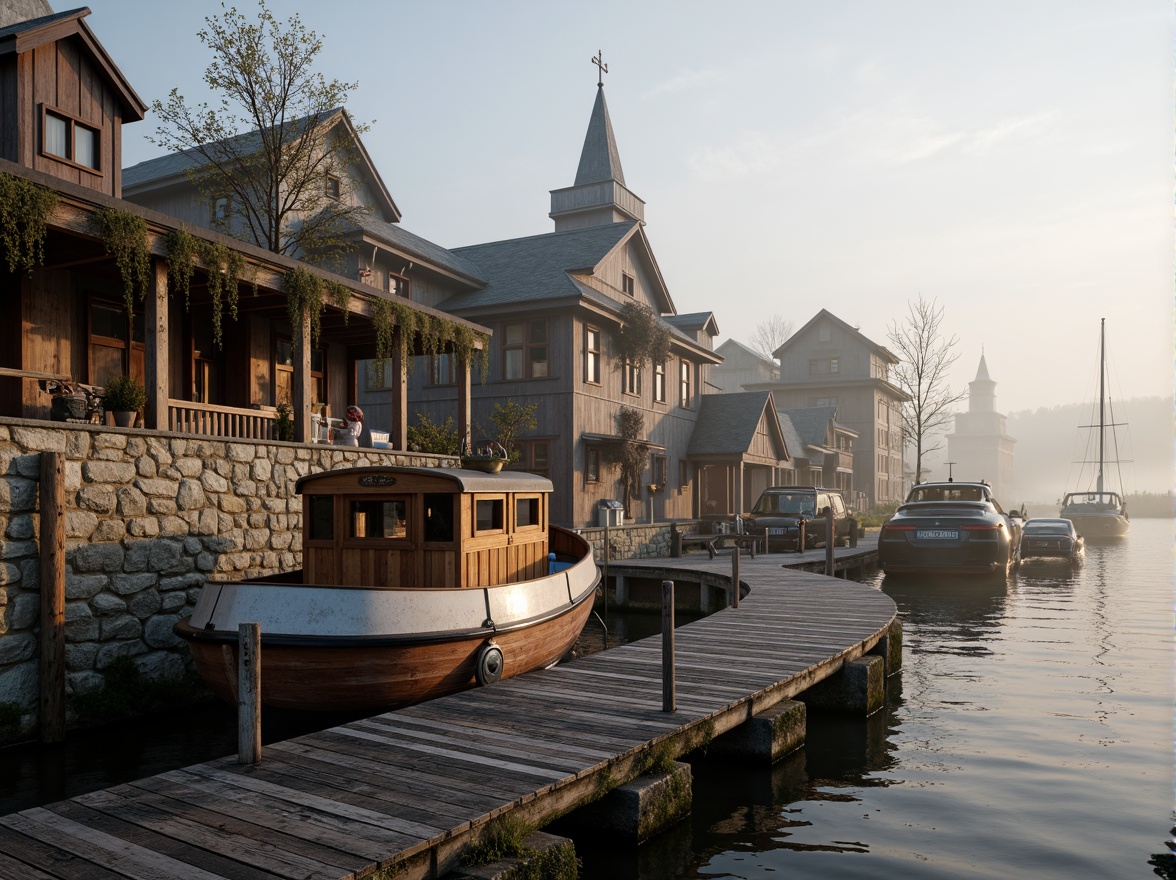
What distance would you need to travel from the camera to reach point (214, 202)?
22.4 metres

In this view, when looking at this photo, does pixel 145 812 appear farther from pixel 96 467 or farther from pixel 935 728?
pixel 935 728

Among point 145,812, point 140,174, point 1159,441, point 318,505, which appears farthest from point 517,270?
point 1159,441

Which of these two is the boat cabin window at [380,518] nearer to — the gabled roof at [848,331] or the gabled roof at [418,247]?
the gabled roof at [418,247]

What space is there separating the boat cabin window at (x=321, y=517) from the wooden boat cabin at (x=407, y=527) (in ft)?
0.04

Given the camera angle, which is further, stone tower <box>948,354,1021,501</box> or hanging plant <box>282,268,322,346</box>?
stone tower <box>948,354,1021,501</box>

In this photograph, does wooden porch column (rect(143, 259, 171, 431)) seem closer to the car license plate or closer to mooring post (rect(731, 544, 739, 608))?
mooring post (rect(731, 544, 739, 608))

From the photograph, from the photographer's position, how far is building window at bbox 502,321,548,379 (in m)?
24.9

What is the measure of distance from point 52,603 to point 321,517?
2.76 m

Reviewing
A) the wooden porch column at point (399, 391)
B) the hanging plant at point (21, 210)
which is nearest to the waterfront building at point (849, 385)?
the wooden porch column at point (399, 391)

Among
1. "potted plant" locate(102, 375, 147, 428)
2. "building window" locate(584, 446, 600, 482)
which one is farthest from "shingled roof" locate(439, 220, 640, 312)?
"potted plant" locate(102, 375, 147, 428)

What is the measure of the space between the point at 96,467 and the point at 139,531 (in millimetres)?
915

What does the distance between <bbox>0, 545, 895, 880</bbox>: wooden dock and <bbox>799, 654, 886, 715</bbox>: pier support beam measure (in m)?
0.80

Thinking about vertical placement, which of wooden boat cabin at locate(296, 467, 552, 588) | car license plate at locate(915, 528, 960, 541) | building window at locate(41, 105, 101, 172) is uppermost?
building window at locate(41, 105, 101, 172)

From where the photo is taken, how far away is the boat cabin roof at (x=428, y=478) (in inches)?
367
